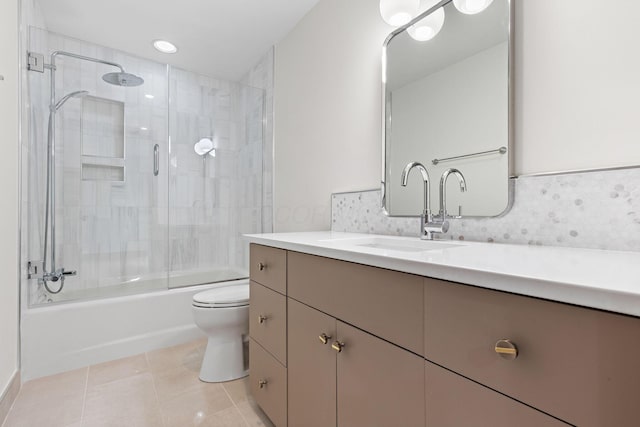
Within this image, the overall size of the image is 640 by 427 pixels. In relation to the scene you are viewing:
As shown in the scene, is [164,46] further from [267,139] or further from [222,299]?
[222,299]

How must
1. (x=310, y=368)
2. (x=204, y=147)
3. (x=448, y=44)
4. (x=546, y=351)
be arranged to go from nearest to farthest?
(x=546, y=351) < (x=310, y=368) < (x=448, y=44) < (x=204, y=147)

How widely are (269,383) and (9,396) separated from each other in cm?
133

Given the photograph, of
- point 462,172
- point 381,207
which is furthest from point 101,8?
point 462,172

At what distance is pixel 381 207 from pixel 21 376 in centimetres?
221

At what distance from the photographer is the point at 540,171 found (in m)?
0.95

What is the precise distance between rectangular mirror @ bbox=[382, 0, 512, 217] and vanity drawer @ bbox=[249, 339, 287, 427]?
2.81ft

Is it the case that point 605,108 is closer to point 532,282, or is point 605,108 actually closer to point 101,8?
point 532,282

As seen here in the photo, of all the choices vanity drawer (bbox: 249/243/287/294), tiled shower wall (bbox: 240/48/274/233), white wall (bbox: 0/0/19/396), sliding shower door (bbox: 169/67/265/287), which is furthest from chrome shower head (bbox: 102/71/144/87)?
vanity drawer (bbox: 249/243/287/294)

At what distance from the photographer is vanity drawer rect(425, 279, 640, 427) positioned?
1.26 feet

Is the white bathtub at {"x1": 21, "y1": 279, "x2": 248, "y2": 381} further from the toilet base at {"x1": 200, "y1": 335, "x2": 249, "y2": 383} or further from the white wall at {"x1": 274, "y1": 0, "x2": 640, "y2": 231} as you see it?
the white wall at {"x1": 274, "y1": 0, "x2": 640, "y2": 231}

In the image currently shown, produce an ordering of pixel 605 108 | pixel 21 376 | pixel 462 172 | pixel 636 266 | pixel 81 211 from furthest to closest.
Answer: pixel 81 211
pixel 21 376
pixel 462 172
pixel 605 108
pixel 636 266

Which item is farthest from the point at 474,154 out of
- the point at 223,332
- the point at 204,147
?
the point at 204,147

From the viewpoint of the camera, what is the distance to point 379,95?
1.53 metres

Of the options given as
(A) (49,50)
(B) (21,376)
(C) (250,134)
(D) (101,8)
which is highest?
(D) (101,8)
